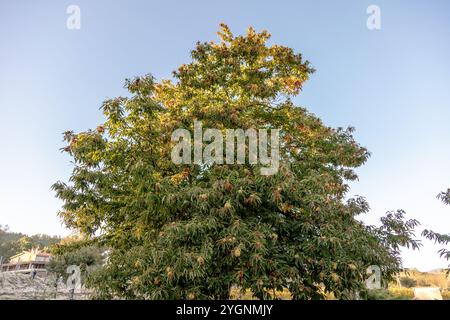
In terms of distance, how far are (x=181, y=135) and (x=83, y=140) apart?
2.65 m

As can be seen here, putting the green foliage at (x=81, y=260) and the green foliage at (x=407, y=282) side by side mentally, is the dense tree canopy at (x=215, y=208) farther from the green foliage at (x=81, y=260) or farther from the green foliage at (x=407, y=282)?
the green foliage at (x=407, y=282)

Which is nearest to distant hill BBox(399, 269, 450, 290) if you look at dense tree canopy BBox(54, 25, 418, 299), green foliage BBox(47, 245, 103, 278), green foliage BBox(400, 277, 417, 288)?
green foliage BBox(400, 277, 417, 288)

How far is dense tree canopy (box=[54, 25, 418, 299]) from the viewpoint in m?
6.98

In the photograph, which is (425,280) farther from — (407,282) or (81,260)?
(81,260)

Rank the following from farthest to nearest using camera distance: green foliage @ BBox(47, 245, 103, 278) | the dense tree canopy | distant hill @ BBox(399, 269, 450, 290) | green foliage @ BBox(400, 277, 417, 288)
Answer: green foliage @ BBox(400, 277, 417, 288), distant hill @ BBox(399, 269, 450, 290), green foliage @ BBox(47, 245, 103, 278), the dense tree canopy

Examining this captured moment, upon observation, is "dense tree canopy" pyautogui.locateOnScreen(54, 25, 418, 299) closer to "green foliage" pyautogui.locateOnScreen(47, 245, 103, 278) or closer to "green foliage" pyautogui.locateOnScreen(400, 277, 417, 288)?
"green foliage" pyautogui.locateOnScreen(47, 245, 103, 278)

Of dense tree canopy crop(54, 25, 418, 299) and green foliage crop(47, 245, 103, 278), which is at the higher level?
dense tree canopy crop(54, 25, 418, 299)

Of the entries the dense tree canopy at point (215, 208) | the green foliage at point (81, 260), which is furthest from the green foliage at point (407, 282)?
the green foliage at point (81, 260)

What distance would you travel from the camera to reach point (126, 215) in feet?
31.1

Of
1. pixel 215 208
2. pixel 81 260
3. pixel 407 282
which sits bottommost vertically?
pixel 407 282

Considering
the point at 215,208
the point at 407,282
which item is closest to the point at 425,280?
the point at 407,282

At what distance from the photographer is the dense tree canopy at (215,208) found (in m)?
6.98

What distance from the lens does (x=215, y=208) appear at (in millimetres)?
7500
